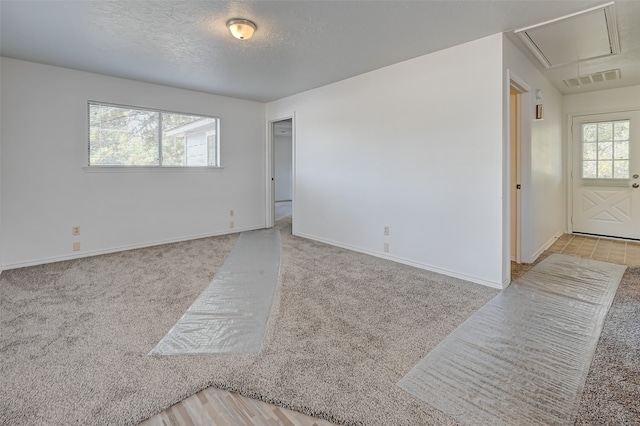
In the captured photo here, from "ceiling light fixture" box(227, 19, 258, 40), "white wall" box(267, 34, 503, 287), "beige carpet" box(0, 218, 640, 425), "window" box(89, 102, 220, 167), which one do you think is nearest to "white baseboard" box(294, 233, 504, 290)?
"white wall" box(267, 34, 503, 287)

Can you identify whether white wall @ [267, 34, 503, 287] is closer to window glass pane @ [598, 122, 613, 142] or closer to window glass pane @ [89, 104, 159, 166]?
window glass pane @ [89, 104, 159, 166]

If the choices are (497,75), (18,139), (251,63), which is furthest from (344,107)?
(18,139)

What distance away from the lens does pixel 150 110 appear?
4.55m

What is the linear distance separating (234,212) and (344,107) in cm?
266

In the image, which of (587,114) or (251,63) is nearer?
(251,63)

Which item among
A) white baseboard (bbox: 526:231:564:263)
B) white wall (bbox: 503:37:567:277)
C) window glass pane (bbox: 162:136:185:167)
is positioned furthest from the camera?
window glass pane (bbox: 162:136:185:167)

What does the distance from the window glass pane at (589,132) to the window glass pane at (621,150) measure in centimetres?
30

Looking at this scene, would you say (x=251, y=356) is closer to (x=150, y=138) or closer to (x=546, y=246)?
(x=150, y=138)

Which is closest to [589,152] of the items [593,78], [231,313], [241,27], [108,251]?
[593,78]

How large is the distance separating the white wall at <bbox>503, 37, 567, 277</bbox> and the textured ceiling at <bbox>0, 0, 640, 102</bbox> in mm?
315

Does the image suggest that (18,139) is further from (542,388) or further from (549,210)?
(549,210)

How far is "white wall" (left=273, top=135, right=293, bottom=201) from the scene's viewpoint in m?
11.1

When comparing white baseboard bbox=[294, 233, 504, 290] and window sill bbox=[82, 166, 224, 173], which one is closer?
white baseboard bbox=[294, 233, 504, 290]

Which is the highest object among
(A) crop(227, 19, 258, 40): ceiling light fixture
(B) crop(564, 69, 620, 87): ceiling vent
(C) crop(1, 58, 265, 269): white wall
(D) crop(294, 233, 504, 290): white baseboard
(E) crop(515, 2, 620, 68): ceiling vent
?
(B) crop(564, 69, 620, 87): ceiling vent
